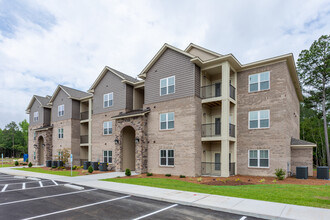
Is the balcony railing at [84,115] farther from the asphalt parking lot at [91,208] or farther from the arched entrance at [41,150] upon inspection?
the asphalt parking lot at [91,208]

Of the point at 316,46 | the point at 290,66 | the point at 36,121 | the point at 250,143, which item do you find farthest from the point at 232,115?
the point at 36,121

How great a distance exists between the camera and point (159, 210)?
7.98 metres

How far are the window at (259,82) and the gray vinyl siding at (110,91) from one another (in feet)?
41.1

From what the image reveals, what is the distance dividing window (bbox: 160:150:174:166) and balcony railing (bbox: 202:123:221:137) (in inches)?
127

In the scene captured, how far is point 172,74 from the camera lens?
61.2 feet

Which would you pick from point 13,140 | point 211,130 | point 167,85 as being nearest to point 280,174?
point 211,130

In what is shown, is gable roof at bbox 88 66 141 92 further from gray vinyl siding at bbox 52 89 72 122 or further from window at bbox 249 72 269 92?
window at bbox 249 72 269 92

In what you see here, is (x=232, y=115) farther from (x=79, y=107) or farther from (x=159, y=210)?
(x=79, y=107)

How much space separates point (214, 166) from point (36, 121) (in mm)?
29684

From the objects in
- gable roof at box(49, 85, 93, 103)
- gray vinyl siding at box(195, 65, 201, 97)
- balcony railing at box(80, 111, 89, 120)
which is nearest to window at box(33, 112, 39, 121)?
gable roof at box(49, 85, 93, 103)

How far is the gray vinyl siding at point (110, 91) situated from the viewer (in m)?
22.8

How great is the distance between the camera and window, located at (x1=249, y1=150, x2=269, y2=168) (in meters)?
16.7

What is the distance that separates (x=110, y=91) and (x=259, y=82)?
15357 mm

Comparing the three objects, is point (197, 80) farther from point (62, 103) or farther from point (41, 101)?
point (41, 101)
